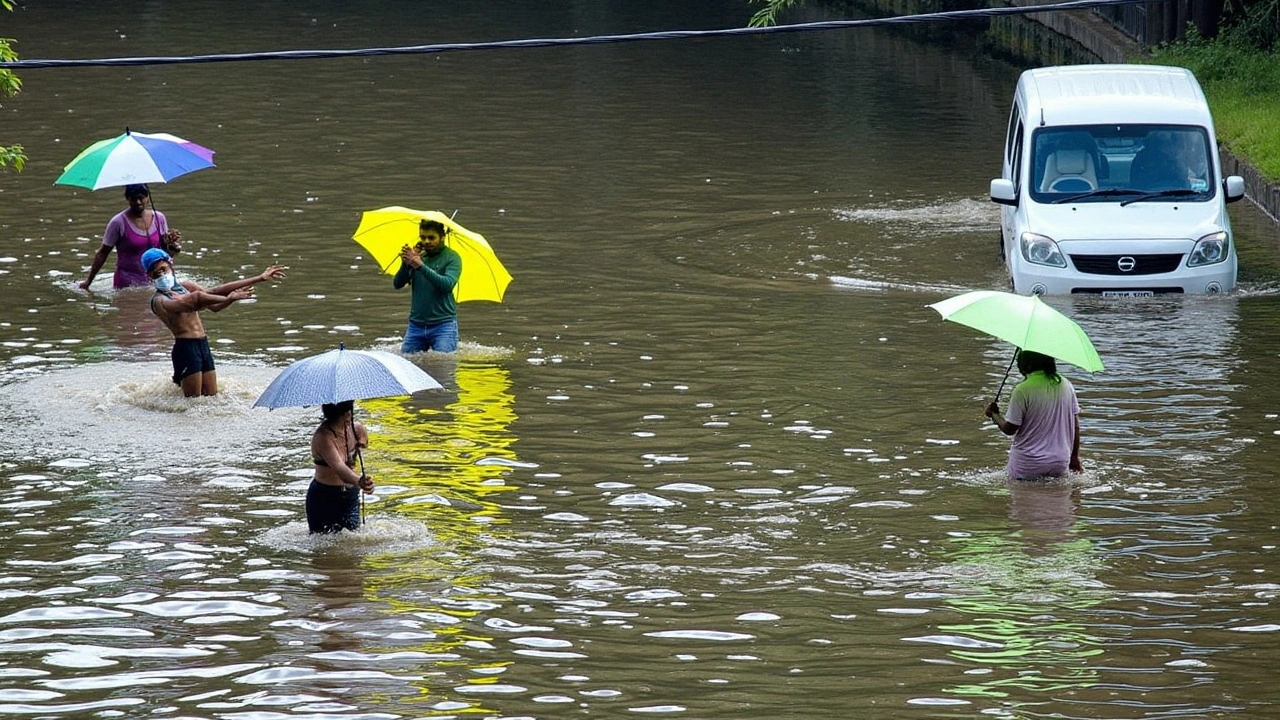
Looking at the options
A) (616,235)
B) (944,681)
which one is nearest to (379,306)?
(616,235)

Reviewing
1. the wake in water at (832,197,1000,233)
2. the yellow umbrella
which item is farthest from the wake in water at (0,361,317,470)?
the wake in water at (832,197,1000,233)

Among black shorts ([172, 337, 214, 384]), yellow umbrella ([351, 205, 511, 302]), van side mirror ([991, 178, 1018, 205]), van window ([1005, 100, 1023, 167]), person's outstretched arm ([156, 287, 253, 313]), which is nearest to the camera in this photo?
person's outstretched arm ([156, 287, 253, 313])

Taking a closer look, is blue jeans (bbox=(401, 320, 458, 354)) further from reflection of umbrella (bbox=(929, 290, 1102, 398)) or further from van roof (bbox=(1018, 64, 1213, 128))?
van roof (bbox=(1018, 64, 1213, 128))

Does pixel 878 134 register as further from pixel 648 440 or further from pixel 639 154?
pixel 648 440

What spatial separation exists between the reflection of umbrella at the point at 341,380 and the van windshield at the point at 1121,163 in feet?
31.7

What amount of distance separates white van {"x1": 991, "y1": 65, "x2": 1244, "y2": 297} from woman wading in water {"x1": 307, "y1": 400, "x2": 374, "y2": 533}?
8.75 metres

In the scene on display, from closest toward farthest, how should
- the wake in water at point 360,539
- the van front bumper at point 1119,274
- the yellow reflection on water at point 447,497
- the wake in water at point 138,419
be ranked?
the yellow reflection on water at point 447,497, the wake in water at point 360,539, the wake in water at point 138,419, the van front bumper at point 1119,274

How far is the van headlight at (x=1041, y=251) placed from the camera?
61.9 feet

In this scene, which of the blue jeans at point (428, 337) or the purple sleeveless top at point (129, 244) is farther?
the purple sleeveless top at point (129, 244)

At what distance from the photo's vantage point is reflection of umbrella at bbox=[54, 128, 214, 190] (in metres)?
18.2

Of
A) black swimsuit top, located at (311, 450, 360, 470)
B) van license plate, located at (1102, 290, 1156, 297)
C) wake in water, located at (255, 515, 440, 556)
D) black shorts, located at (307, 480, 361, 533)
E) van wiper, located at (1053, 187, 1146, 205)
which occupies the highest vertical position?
van wiper, located at (1053, 187, 1146, 205)

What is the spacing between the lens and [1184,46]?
3250 centimetres

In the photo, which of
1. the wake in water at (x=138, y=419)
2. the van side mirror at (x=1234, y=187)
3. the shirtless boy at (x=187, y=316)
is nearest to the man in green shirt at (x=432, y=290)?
the wake in water at (x=138, y=419)

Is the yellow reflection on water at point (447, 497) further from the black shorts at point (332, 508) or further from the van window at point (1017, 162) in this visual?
the van window at point (1017, 162)
